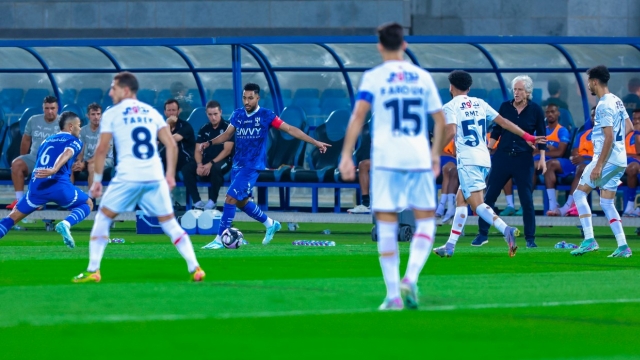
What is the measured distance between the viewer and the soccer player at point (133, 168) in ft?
35.3

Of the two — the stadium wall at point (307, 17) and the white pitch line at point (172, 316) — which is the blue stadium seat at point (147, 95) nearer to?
the stadium wall at point (307, 17)

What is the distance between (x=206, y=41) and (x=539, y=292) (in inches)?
431

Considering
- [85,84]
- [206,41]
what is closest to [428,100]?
[206,41]

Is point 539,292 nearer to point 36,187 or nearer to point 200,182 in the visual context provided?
point 36,187

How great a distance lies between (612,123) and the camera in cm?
1392

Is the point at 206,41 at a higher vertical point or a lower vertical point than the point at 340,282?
higher

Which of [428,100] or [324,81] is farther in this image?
[324,81]

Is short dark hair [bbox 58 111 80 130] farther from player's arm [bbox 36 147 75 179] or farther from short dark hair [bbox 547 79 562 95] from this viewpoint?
short dark hair [bbox 547 79 562 95]

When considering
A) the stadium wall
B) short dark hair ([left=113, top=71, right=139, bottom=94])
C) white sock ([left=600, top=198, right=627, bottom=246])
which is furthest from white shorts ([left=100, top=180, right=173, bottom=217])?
the stadium wall

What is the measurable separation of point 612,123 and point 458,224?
1972mm

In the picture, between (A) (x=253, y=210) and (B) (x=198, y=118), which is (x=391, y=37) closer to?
(A) (x=253, y=210)

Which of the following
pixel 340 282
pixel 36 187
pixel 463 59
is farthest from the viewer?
pixel 463 59

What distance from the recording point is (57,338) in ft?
24.9

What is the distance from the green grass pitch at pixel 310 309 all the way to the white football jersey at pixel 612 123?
113 cm
